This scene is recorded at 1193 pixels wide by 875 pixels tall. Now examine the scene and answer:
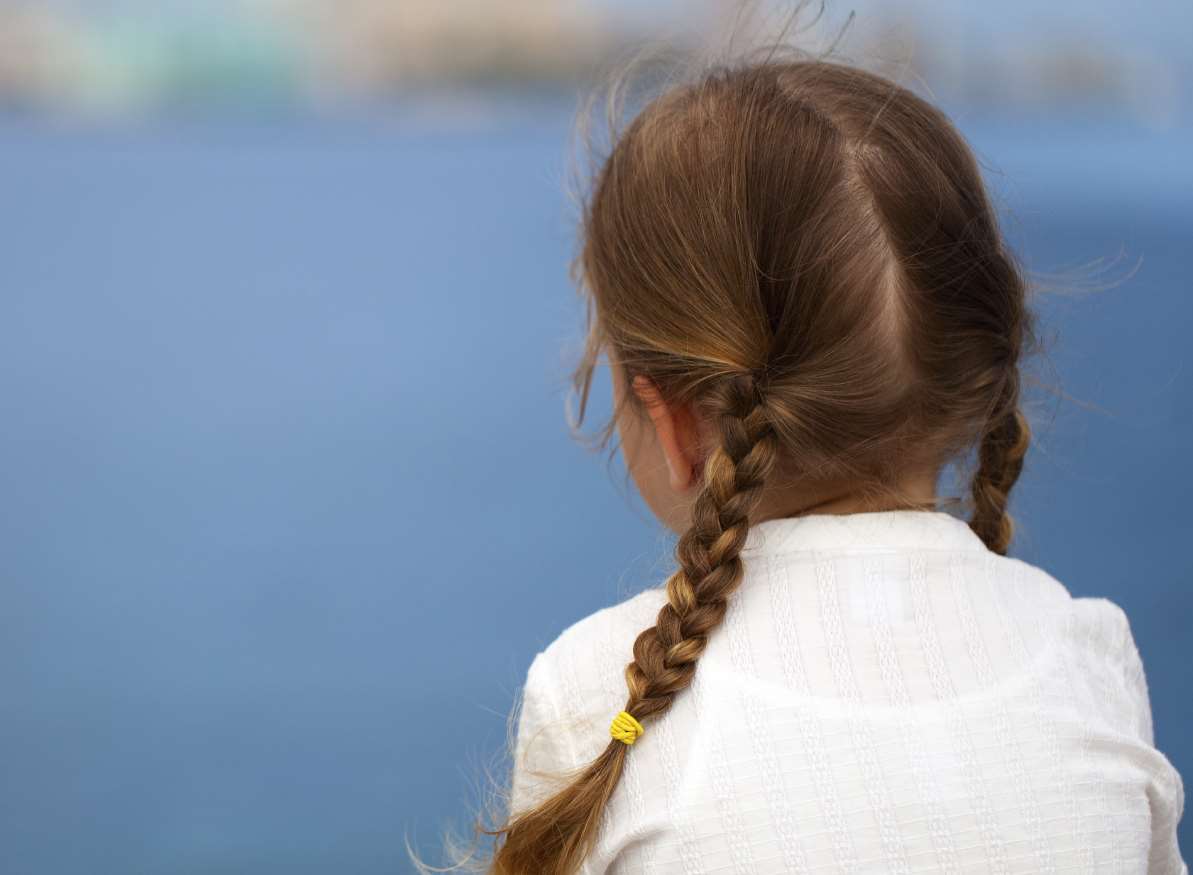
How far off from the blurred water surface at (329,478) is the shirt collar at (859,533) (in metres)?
0.13

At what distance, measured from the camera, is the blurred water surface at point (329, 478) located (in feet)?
4.88

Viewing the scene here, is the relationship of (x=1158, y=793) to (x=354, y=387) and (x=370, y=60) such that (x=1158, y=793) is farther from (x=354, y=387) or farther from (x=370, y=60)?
(x=370, y=60)

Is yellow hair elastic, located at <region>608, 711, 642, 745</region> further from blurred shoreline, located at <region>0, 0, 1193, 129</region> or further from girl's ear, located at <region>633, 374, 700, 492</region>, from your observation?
blurred shoreline, located at <region>0, 0, 1193, 129</region>

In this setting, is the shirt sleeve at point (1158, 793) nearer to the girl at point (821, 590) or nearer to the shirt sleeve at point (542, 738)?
the girl at point (821, 590)

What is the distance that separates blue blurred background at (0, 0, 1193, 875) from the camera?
150 cm

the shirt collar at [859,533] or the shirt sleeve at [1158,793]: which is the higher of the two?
the shirt collar at [859,533]

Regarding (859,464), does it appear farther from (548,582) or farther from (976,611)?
(548,582)

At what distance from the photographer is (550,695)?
697 millimetres

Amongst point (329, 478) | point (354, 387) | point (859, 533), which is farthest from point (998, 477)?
point (354, 387)

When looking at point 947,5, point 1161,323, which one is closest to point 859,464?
point 1161,323

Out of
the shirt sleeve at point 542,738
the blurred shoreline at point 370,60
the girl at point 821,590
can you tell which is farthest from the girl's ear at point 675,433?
the blurred shoreline at point 370,60

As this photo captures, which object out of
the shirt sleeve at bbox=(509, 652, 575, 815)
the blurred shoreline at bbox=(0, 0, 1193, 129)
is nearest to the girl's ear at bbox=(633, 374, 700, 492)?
the shirt sleeve at bbox=(509, 652, 575, 815)

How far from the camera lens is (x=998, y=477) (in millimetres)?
854

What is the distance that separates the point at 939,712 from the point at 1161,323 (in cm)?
190
